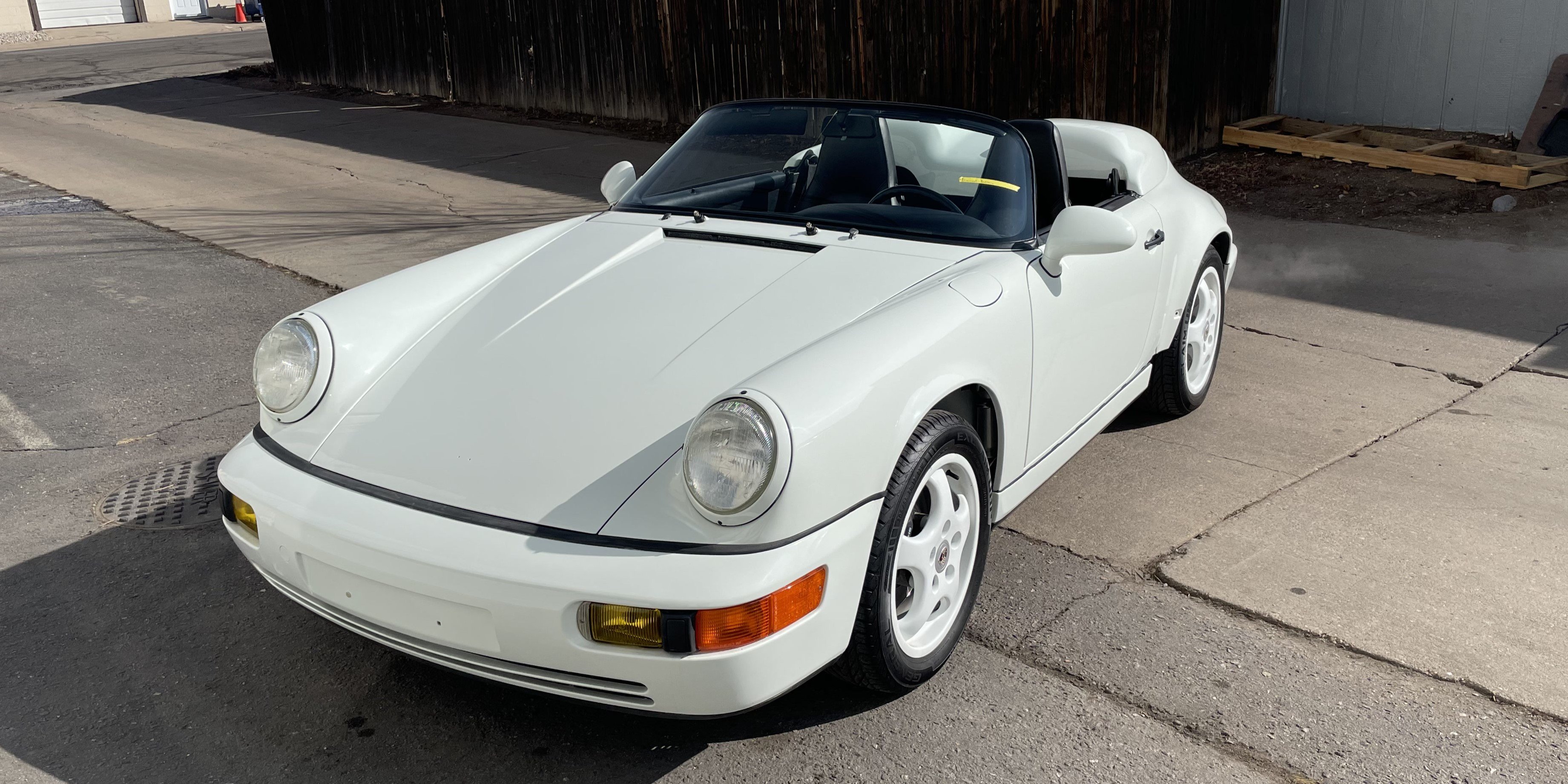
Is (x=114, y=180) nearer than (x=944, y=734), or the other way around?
(x=944, y=734)

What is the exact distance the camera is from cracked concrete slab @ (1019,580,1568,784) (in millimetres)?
2604

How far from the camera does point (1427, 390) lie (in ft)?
16.1

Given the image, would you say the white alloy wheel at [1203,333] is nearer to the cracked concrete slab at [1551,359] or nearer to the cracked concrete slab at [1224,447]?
the cracked concrete slab at [1224,447]

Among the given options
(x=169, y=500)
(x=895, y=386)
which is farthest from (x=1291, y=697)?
(x=169, y=500)

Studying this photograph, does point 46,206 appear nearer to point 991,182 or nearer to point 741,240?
point 741,240

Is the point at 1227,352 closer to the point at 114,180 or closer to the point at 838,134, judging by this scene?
the point at 838,134

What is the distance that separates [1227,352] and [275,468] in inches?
167

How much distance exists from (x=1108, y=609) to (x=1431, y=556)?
1.06 meters

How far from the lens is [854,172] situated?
150 inches

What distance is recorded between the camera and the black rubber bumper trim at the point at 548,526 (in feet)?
7.79

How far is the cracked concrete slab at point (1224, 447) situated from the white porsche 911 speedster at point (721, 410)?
311 millimetres

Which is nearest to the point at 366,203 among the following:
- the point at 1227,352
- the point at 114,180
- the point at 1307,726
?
the point at 114,180

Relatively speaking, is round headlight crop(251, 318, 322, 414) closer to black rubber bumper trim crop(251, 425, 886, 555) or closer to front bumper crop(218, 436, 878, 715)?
black rubber bumper trim crop(251, 425, 886, 555)

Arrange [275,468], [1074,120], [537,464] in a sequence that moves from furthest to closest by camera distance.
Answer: [1074,120] → [275,468] → [537,464]
